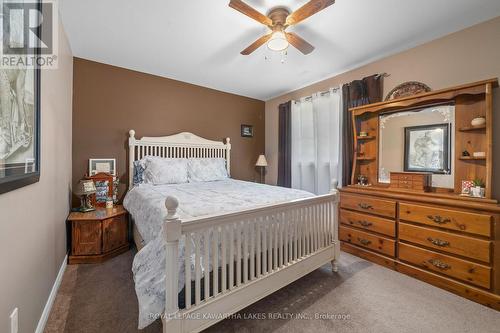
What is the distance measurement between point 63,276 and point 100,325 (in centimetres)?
96

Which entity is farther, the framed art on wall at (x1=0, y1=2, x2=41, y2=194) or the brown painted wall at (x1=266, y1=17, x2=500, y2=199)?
the brown painted wall at (x1=266, y1=17, x2=500, y2=199)

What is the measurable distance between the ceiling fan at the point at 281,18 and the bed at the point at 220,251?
1.45 meters

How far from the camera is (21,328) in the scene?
1072 mm

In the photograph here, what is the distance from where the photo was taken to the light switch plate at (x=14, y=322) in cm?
96

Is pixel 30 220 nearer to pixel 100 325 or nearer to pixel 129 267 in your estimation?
pixel 100 325

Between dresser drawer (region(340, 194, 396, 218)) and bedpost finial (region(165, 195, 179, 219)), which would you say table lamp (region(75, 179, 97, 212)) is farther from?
dresser drawer (region(340, 194, 396, 218))

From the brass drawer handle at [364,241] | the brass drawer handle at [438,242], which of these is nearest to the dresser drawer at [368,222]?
the brass drawer handle at [364,241]

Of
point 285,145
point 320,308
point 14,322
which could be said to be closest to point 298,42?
point 285,145

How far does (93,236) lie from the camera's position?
229cm

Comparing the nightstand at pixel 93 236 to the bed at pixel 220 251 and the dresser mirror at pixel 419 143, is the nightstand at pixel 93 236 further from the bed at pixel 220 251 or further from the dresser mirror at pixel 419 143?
the dresser mirror at pixel 419 143

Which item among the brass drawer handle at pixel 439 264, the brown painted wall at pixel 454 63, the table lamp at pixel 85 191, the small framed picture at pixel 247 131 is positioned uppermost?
the brown painted wall at pixel 454 63

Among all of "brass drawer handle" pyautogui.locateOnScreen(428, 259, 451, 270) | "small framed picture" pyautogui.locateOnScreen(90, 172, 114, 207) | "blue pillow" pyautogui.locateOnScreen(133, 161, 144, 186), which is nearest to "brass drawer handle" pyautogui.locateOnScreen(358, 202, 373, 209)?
"brass drawer handle" pyautogui.locateOnScreen(428, 259, 451, 270)

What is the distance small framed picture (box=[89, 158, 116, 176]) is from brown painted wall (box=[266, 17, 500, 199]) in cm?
365

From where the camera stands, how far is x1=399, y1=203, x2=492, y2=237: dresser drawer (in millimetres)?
1693
